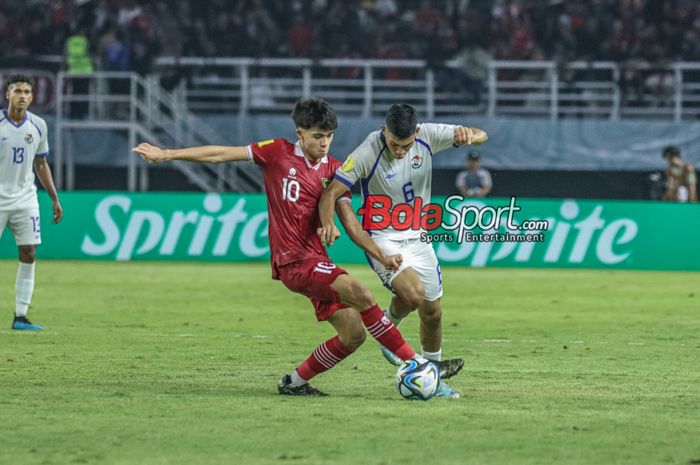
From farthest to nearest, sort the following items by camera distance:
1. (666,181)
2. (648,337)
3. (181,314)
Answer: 1. (666,181)
2. (181,314)
3. (648,337)

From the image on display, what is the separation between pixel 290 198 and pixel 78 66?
2036 cm

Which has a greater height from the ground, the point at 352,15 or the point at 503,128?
the point at 352,15

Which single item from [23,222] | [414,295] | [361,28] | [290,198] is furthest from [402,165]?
[361,28]

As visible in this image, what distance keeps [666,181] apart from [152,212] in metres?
10.2

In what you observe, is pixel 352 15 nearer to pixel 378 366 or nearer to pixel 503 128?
pixel 503 128

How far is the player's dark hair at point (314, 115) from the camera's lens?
852 cm

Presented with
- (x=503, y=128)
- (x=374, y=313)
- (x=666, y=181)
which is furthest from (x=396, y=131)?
(x=503, y=128)

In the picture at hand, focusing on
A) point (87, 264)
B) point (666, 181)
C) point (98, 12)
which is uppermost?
point (98, 12)

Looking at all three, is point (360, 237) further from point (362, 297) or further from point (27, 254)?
point (27, 254)

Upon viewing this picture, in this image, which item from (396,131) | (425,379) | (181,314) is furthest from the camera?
(181,314)

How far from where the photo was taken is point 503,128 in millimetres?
28469

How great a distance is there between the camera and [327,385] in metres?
9.24

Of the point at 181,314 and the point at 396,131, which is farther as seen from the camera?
the point at 181,314

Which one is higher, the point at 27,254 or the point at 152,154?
the point at 152,154
